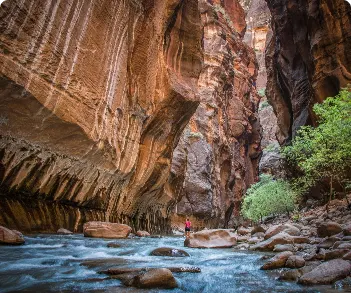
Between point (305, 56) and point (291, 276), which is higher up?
point (305, 56)

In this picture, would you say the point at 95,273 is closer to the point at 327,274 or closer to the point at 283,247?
the point at 327,274

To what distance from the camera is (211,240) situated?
1050 cm

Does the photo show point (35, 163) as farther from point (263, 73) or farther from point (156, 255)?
point (263, 73)

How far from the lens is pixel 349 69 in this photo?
20.4 meters

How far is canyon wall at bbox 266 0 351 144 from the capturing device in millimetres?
20906

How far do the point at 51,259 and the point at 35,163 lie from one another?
498cm

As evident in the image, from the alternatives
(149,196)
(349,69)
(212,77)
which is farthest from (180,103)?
(212,77)

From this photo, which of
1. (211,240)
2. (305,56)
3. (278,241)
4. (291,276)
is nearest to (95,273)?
(291,276)

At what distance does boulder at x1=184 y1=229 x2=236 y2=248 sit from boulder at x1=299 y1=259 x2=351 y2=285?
574cm

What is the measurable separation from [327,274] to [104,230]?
8.75 m

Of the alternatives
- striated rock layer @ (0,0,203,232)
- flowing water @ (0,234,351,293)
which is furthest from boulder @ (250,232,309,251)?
striated rock layer @ (0,0,203,232)

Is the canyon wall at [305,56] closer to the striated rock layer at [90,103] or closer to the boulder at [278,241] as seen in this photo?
the striated rock layer at [90,103]

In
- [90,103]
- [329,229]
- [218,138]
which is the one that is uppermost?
[218,138]

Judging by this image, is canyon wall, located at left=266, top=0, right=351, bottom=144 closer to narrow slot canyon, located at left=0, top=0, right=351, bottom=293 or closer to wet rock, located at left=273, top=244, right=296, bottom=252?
narrow slot canyon, located at left=0, top=0, right=351, bottom=293
